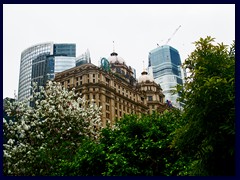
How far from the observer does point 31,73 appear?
9556 centimetres

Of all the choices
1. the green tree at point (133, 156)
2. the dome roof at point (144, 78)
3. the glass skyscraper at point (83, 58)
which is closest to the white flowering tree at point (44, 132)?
the green tree at point (133, 156)

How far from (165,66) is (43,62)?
74.6 metres

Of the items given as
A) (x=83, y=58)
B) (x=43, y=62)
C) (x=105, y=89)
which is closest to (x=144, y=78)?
(x=83, y=58)

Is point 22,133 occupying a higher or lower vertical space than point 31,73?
lower

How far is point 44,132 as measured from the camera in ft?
56.2

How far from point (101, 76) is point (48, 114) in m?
42.1

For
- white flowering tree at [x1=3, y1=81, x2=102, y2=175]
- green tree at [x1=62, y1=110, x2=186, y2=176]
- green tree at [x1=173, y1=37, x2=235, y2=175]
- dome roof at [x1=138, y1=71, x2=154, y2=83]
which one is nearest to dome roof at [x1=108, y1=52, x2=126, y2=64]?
dome roof at [x1=138, y1=71, x2=154, y2=83]

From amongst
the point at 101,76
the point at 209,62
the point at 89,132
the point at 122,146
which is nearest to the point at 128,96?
the point at 101,76

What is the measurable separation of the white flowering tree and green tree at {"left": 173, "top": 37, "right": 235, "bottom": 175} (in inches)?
329

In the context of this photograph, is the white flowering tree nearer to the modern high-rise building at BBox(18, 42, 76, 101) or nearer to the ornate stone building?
the ornate stone building

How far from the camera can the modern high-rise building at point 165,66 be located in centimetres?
15130

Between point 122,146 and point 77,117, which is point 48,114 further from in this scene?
point 122,146

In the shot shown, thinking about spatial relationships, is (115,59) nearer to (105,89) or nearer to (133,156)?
(105,89)
